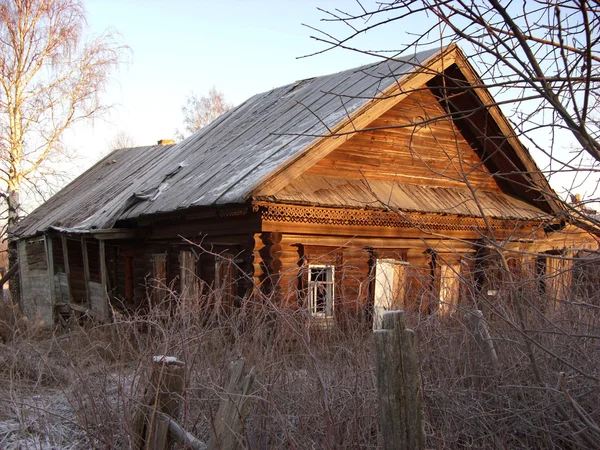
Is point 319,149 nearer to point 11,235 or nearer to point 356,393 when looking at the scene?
point 356,393

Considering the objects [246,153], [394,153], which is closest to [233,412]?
[246,153]

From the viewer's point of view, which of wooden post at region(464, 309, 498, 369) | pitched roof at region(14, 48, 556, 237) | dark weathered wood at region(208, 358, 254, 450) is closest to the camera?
dark weathered wood at region(208, 358, 254, 450)

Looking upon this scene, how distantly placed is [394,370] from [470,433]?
143 centimetres

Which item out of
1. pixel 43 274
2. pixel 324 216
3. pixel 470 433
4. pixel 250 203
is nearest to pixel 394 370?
pixel 470 433

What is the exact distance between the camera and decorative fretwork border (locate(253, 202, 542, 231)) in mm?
9008

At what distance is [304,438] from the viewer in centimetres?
385

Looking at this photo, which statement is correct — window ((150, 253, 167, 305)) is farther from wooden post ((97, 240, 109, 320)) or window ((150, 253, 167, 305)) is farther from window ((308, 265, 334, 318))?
window ((308, 265, 334, 318))

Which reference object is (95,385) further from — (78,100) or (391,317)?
(78,100)

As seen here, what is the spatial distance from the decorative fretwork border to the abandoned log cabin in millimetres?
23

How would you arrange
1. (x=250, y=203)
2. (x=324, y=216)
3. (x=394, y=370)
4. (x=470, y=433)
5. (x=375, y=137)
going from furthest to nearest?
(x=375, y=137) → (x=324, y=216) → (x=250, y=203) → (x=470, y=433) → (x=394, y=370)

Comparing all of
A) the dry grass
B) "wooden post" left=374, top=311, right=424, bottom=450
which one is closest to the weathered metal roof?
the dry grass

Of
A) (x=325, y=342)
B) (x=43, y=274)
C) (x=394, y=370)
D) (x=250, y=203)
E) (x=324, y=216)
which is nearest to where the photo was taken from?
(x=394, y=370)

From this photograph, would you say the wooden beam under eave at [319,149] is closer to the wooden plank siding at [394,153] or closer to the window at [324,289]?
the wooden plank siding at [394,153]

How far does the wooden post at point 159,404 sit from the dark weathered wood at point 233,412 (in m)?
0.41
